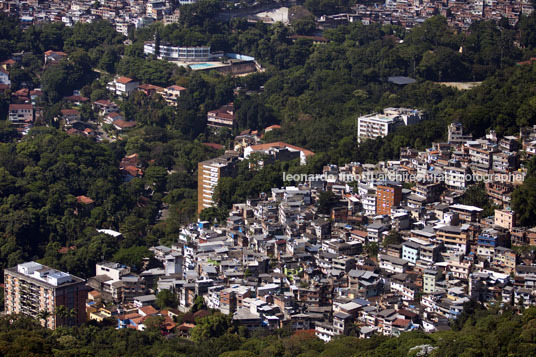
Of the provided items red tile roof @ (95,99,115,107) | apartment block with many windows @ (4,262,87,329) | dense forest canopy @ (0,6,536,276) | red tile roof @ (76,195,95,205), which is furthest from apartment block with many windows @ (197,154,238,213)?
red tile roof @ (95,99,115,107)

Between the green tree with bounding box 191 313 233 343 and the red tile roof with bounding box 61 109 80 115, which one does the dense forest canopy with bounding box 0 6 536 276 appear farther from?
the green tree with bounding box 191 313 233 343

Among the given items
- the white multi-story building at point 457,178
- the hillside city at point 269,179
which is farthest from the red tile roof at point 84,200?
the white multi-story building at point 457,178

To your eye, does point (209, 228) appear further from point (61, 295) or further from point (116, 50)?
point (116, 50)

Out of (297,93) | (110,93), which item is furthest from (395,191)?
(110,93)

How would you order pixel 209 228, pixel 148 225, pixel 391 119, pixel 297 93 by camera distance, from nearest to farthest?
pixel 209 228 < pixel 148 225 < pixel 391 119 < pixel 297 93

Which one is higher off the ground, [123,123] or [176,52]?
[176,52]

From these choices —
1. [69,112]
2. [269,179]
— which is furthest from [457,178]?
[69,112]

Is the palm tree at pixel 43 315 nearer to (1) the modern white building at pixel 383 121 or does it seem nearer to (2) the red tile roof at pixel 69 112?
(1) the modern white building at pixel 383 121

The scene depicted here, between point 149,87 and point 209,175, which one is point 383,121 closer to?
point 209,175

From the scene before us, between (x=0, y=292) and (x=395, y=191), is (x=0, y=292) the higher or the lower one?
the lower one
